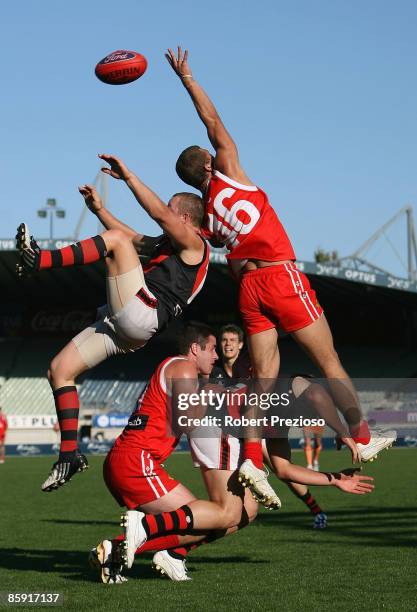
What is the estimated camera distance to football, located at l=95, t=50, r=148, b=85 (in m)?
7.16

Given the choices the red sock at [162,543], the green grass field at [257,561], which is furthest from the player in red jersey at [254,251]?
the green grass field at [257,561]

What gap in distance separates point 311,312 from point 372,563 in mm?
2081

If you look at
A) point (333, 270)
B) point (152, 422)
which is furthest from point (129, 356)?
point (152, 422)

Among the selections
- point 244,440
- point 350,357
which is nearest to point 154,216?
A: point 244,440

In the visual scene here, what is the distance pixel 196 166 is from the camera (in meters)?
6.92

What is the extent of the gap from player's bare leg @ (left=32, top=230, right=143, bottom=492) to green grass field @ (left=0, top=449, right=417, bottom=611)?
0.84m

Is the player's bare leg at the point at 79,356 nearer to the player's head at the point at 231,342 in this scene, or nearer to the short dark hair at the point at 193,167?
the short dark hair at the point at 193,167

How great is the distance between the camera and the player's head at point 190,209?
271 inches

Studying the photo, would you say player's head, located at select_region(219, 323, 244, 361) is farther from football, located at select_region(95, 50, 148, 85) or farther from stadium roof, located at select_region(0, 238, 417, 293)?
stadium roof, located at select_region(0, 238, 417, 293)

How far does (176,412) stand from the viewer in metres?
6.95

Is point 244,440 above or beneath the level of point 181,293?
beneath

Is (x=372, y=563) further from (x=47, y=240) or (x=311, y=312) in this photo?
(x=47, y=240)

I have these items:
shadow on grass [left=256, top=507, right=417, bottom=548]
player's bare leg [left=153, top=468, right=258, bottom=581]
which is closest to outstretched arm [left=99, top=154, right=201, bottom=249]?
player's bare leg [left=153, top=468, right=258, bottom=581]

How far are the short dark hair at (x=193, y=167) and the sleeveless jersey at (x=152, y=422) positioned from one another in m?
1.37
